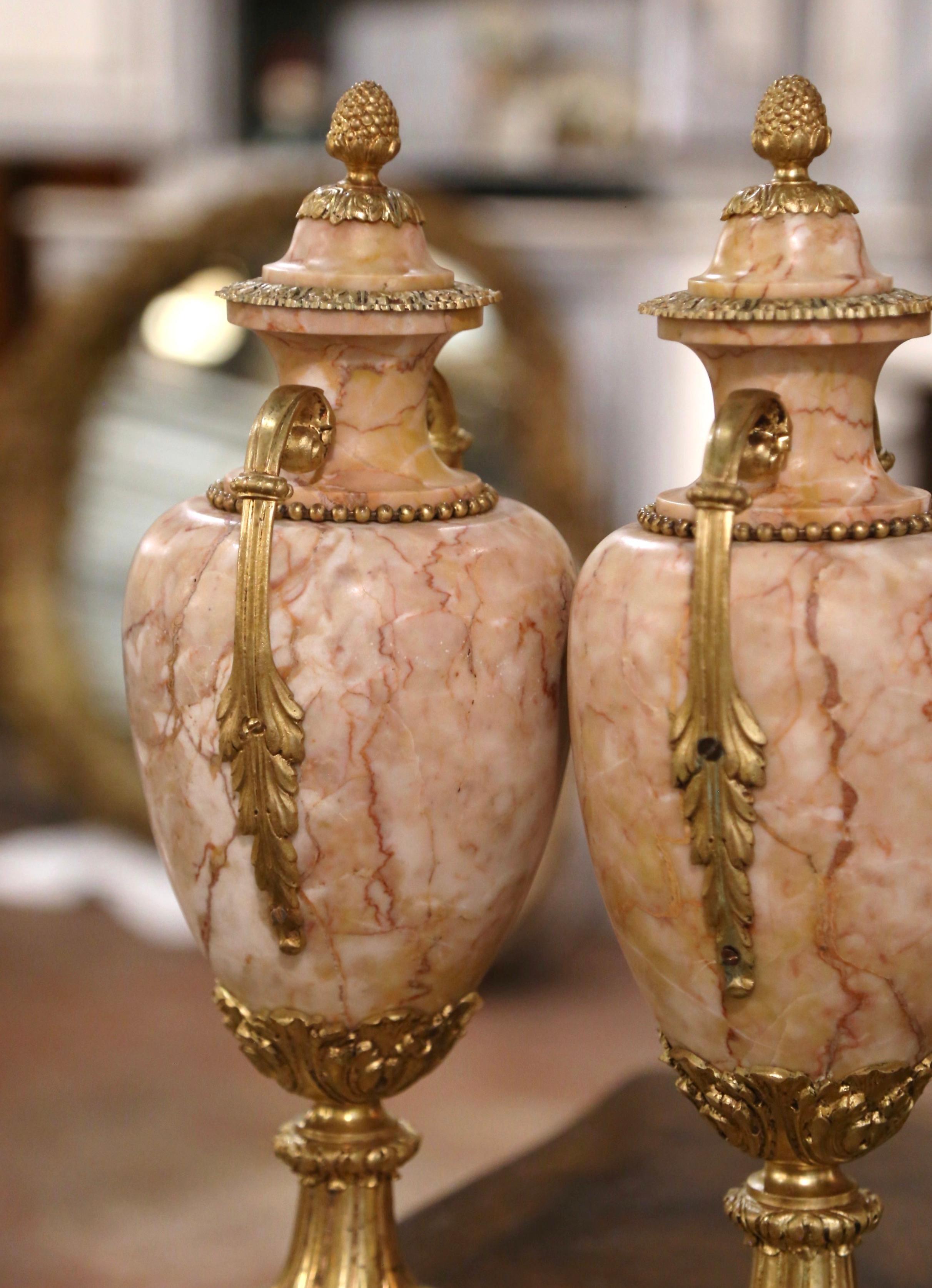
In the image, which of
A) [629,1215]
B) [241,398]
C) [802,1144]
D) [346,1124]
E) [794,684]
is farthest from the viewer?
[241,398]

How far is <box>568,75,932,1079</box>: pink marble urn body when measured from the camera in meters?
0.97

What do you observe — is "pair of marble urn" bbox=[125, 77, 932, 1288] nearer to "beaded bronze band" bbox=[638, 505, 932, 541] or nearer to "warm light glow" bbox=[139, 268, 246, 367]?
"beaded bronze band" bbox=[638, 505, 932, 541]

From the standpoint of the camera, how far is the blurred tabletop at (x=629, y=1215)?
134 cm

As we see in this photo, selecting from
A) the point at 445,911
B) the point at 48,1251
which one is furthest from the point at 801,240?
the point at 48,1251

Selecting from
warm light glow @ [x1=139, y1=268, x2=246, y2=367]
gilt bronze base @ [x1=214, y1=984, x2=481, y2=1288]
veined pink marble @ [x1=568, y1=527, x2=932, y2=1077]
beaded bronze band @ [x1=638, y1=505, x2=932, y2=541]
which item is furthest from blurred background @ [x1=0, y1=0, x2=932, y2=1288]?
beaded bronze band @ [x1=638, y1=505, x2=932, y2=541]

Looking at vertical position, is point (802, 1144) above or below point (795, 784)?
below

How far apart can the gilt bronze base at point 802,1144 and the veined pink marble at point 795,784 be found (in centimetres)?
2

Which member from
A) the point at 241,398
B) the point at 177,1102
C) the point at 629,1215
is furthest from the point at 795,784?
the point at 241,398

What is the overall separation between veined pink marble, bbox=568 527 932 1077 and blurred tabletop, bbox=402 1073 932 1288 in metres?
0.37

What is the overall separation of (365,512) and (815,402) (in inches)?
10.8

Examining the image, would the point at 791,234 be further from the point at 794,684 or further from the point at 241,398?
the point at 241,398

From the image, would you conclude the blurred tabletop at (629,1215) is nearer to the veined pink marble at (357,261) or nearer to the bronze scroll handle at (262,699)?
the bronze scroll handle at (262,699)

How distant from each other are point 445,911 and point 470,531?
0.23 metres

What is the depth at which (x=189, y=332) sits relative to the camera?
2.96 metres
